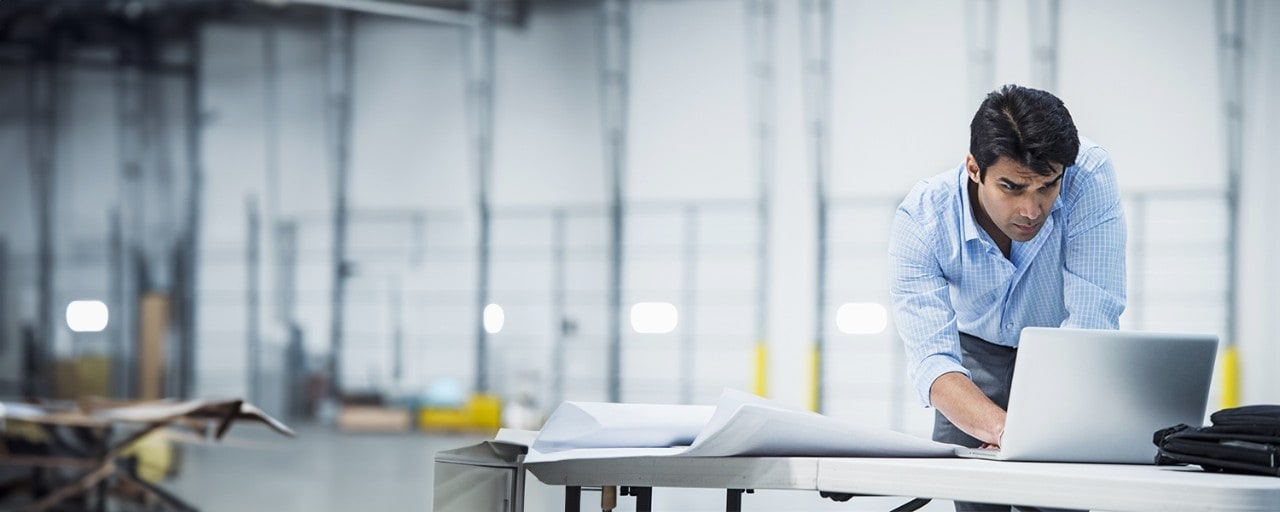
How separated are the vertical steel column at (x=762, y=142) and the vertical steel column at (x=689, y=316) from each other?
53 cm

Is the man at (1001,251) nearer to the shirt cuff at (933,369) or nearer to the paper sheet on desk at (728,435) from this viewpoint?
the shirt cuff at (933,369)

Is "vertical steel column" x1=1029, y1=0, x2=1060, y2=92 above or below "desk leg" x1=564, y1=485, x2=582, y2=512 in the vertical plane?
above

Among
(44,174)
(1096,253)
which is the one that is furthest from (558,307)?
(1096,253)

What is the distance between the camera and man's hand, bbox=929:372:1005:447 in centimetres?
135

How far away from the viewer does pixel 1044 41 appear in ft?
24.3

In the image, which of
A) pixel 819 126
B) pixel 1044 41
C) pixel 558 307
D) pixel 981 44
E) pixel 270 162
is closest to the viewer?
pixel 1044 41

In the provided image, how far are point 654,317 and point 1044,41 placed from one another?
3122 millimetres

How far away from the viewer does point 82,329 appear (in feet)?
33.2

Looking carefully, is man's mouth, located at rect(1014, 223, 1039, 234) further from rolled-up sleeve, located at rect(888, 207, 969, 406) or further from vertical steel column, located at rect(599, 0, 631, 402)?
vertical steel column, located at rect(599, 0, 631, 402)

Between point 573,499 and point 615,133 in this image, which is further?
point 615,133

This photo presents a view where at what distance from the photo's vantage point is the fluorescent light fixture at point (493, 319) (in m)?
9.38

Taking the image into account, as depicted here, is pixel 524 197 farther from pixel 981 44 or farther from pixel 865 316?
pixel 981 44

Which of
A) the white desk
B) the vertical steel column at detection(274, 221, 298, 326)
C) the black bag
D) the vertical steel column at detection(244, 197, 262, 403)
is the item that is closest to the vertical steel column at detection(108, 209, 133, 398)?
the vertical steel column at detection(244, 197, 262, 403)

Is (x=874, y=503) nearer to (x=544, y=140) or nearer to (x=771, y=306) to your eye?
(x=771, y=306)
